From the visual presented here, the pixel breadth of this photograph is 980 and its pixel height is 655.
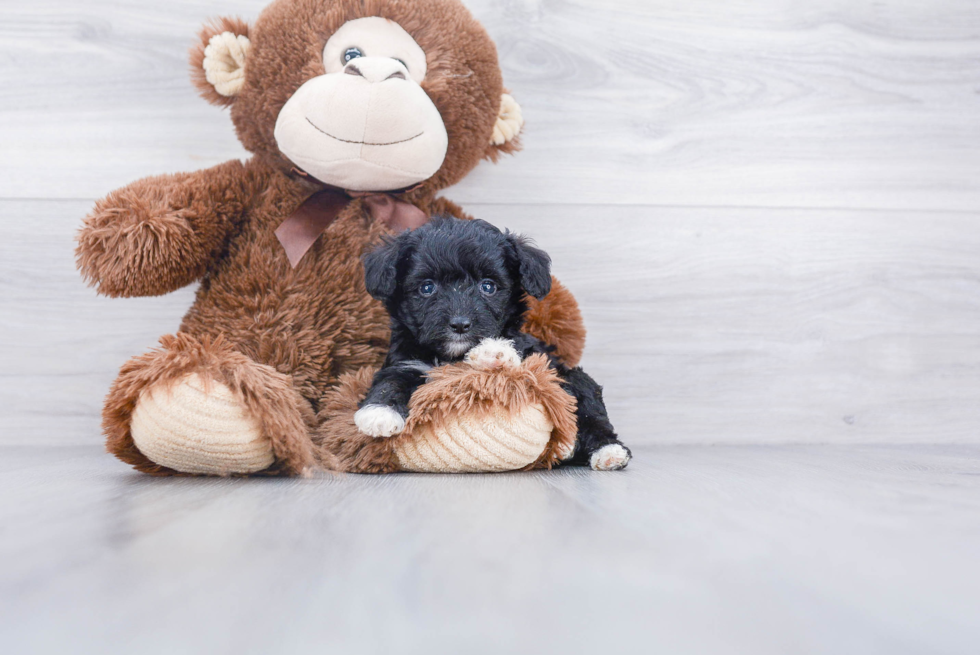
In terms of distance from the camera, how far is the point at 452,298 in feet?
2.99

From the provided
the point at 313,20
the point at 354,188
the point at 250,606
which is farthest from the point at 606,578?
the point at 313,20

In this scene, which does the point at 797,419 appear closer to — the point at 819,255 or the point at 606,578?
the point at 819,255

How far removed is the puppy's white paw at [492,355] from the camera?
0.87m

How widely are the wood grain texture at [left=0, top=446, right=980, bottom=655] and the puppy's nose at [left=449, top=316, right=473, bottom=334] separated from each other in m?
0.20

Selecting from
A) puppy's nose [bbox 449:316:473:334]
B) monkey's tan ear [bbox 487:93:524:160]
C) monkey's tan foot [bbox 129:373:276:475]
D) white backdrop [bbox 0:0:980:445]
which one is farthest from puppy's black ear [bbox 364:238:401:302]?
white backdrop [bbox 0:0:980:445]

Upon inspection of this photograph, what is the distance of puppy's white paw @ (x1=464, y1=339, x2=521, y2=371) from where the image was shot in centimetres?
87

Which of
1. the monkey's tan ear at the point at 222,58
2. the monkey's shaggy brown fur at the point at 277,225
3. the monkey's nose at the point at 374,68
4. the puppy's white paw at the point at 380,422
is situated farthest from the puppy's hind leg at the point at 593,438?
the monkey's tan ear at the point at 222,58

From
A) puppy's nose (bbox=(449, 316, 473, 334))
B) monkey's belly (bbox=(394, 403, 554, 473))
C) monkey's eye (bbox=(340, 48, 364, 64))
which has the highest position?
monkey's eye (bbox=(340, 48, 364, 64))

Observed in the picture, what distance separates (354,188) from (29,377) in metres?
0.76

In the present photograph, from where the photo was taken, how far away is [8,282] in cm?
130

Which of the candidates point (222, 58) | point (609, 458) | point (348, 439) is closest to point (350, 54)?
point (222, 58)

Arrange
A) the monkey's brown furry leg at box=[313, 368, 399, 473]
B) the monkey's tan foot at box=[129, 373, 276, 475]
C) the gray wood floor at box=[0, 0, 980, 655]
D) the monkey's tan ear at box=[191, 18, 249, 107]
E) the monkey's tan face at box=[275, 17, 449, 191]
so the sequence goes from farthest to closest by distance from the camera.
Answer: the gray wood floor at box=[0, 0, 980, 655]
the monkey's tan ear at box=[191, 18, 249, 107]
the monkey's tan face at box=[275, 17, 449, 191]
the monkey's brown furry leg at box=[313, 368, 399, 473]
the monkey's tan foot at box=[129, 373, 276, 475]

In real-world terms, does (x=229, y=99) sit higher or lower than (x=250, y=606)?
higher

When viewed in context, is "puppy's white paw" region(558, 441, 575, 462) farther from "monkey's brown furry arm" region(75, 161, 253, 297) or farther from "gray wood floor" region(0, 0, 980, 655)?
"monkey's brown furry arm" region(75, 161, 253, 297)
